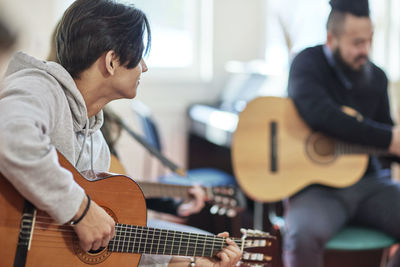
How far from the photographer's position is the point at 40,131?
1.10 meters

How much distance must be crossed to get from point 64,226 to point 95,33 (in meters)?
0.44

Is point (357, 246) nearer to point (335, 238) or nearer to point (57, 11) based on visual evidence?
point (335, 238)

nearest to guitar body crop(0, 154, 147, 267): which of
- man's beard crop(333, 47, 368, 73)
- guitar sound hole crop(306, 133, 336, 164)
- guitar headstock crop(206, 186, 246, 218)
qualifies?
guitar headstock crop(206, 186, 246, 218)

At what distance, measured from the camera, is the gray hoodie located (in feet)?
3.52

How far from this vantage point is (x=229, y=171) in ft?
12.5

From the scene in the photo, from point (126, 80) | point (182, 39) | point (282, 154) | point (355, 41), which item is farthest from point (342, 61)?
point (182, 39)

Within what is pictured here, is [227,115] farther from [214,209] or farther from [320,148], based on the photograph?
[214,209]

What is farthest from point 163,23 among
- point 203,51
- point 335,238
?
point 335,238

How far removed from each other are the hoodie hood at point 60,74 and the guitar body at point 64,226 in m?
0.12

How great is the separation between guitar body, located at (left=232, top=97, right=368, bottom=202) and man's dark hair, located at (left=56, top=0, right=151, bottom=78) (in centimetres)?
135

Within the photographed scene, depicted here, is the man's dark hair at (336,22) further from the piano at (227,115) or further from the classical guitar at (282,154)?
the piano at (227,115)

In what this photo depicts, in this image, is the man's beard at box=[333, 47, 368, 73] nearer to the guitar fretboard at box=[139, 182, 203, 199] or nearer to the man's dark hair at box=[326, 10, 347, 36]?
the man's dark hair at box=[326, 10, 347, 36]

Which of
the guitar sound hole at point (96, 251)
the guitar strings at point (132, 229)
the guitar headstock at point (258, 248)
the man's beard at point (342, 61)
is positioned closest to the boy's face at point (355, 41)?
the man's beard at point (342, 61)

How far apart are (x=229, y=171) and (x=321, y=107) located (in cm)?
151
